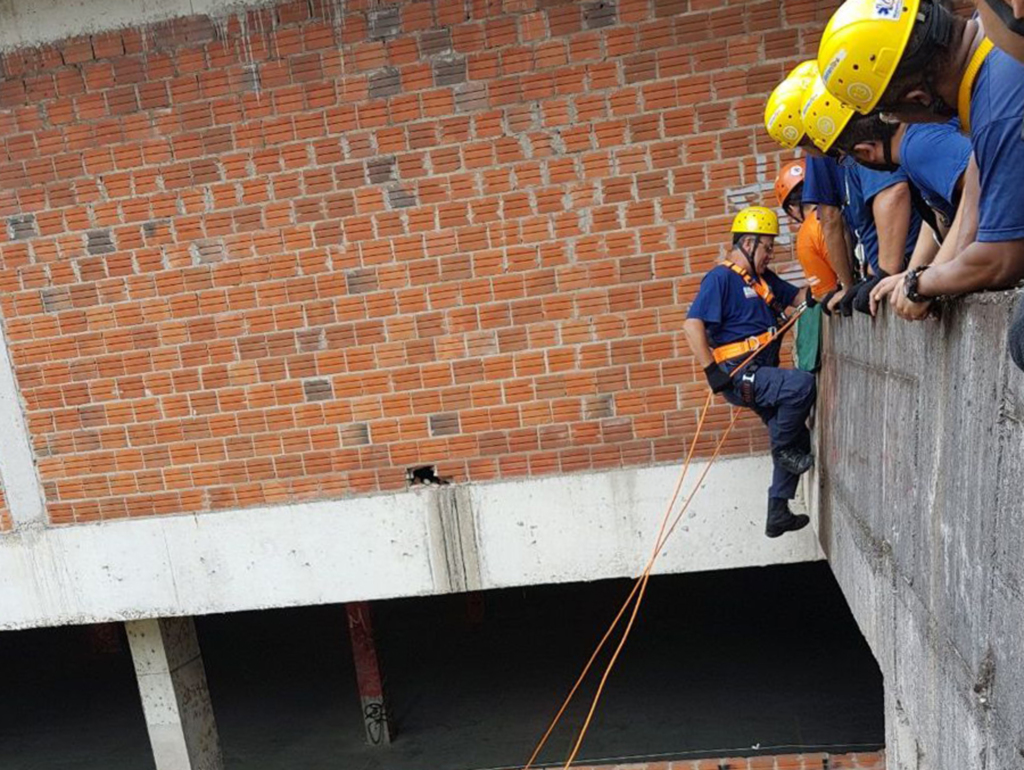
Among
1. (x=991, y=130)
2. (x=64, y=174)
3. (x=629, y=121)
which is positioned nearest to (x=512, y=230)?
(x=629, y=121)

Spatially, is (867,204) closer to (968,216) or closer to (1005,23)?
(968,216)

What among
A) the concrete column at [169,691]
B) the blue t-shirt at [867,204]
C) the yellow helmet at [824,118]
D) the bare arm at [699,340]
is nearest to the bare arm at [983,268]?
the yellow helmet at [824,118]

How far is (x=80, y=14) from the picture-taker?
5.09 m

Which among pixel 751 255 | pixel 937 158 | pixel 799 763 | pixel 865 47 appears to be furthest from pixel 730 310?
pixel 799 763

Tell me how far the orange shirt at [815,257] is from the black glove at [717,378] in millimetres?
717

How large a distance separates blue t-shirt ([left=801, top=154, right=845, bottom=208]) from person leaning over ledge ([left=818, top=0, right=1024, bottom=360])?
4.71 feet

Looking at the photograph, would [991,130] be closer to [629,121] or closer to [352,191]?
[629,121]

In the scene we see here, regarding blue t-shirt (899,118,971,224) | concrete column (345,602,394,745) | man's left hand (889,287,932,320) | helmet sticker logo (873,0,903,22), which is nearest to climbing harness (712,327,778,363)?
blue t-shirt (899,118,971,224)

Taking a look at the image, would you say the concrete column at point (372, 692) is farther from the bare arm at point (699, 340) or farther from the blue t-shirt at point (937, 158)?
the blue t-shirt at point (937, 158)

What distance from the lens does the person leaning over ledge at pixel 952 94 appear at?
1.69m

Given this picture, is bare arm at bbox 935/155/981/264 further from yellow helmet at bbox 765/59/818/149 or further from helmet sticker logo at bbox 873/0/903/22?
yellow helmet at bbox 765/59/818/149

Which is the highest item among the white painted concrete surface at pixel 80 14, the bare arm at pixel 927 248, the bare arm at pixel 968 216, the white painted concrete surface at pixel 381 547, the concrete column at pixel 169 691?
the white painted concrete surface at pixel 80 14

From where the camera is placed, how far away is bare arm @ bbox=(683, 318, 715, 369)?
4484mm

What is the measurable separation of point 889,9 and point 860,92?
0.76 ft
